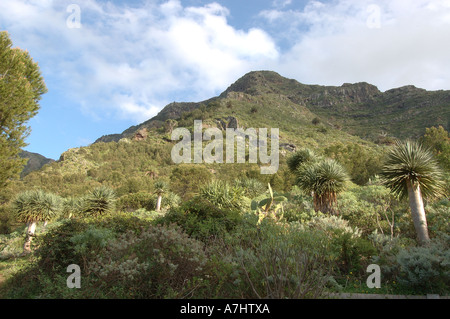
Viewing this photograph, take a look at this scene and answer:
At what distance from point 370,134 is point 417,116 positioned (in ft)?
44.7

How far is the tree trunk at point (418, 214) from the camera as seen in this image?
340 inches

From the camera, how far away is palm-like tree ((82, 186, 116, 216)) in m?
16.5

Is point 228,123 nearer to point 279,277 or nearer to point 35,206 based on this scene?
point 35,206

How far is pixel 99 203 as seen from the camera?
54.4ft

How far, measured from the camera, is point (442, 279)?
17.6 feet

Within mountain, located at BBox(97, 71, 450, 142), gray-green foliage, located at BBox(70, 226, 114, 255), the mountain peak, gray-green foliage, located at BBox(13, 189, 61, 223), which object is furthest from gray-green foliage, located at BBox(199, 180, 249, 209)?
the mountain peak

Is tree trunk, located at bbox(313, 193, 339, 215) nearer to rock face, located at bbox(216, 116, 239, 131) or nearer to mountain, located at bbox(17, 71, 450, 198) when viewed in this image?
mountain, located at bbox(17, 71, 450, 198)

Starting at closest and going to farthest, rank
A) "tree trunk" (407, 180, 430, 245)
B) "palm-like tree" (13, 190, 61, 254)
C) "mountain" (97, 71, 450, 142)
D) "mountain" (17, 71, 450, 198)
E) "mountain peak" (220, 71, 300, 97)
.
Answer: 1. "tree trunk" (407, 180, 430, 245)
2. "palm-like tree" (13, 190, 61, 254)
3. "mountain" (17, 71, 450, 198)
4. "mountain" (97, 71, 450, 142)
5. "mountain peak" (220, 71, 300, 97)

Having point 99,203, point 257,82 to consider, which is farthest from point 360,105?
point 99,203

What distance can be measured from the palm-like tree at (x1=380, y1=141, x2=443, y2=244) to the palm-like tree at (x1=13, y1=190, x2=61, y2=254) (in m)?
19.3

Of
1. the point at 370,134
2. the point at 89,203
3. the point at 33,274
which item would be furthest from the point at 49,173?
the point at 370,134

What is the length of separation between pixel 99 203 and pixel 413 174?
1684 cm
